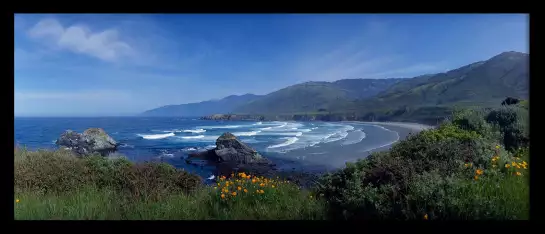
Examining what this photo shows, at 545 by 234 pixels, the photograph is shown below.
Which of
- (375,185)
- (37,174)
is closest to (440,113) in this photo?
(375,185)

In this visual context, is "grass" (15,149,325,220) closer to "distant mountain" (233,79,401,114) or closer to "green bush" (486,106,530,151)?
"distant mountain" (233,79,401,114)

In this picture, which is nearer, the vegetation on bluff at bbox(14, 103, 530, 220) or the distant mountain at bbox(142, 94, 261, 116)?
the vegetation on bluff at bbox(14, 103, 530, 220)

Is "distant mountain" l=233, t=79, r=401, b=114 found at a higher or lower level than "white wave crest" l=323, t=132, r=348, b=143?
higher

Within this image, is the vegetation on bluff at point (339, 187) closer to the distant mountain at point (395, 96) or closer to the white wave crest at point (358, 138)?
the distant mountain at point (395, 96)

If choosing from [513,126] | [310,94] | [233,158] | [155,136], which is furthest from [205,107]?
[513,126]

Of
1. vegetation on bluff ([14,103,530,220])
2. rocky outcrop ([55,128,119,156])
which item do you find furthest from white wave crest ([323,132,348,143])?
rocky outcrop ([55,128,119,156])

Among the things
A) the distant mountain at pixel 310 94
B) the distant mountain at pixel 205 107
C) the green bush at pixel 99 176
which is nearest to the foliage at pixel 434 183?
the distant mountain at pixel 310 94

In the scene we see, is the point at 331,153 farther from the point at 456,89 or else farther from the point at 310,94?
the point at 456,89
